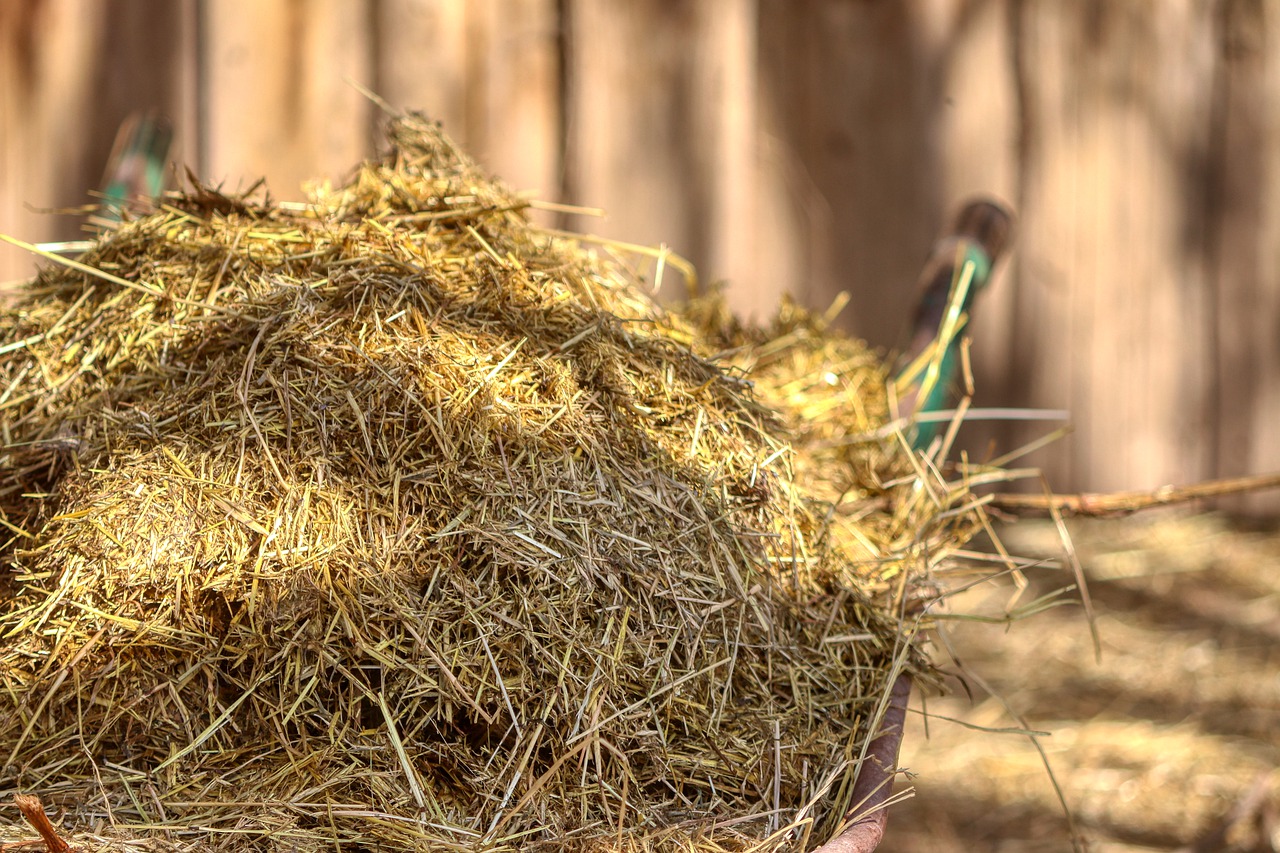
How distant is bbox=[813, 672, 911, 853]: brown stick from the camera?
0.92 metres

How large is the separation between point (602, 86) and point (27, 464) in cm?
195

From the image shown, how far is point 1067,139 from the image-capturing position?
118 inches

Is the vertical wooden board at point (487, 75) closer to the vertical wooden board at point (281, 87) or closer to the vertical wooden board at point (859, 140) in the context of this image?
the vertical wooden board at point (281, 87)

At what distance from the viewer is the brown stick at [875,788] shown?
0.92 metres

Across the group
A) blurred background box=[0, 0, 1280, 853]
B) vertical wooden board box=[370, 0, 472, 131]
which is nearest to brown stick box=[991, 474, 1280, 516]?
blurred background box=[0, 0, 1280, 853]

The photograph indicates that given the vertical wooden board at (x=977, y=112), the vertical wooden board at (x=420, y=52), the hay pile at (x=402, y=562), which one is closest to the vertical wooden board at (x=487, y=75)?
the vertical wooden board at (x=420, y=52)

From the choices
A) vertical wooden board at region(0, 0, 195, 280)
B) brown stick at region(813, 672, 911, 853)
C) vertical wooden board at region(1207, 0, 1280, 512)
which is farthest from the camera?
vertical wooden board at region(1207, 0, 1280, 512)

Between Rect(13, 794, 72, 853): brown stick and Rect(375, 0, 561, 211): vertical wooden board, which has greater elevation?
Rect(375, 0, 561, 211): vertical wooden board

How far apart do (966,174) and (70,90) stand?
262 cm

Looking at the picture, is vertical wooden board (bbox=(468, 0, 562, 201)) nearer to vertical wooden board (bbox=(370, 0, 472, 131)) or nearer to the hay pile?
vertical wooden board (bbox=(370, 0, 472, 131))

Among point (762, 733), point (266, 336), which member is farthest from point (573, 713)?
point (266, 336)

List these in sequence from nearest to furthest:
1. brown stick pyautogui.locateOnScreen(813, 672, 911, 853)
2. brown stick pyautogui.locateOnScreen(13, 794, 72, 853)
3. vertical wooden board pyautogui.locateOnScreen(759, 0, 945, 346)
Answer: brown stick pyautogui.locateOnScreen(13, 794, 72, 853)
brown stick pyautogui.locateOnScreen(813, 672, 911, 853)
vertical wooden board pyautogui.locateOnScreen(759, 0, 945, 346)

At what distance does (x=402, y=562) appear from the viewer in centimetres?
106

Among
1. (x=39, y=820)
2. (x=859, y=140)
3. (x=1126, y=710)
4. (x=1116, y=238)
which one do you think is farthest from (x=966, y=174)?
(x=39, y=820)
